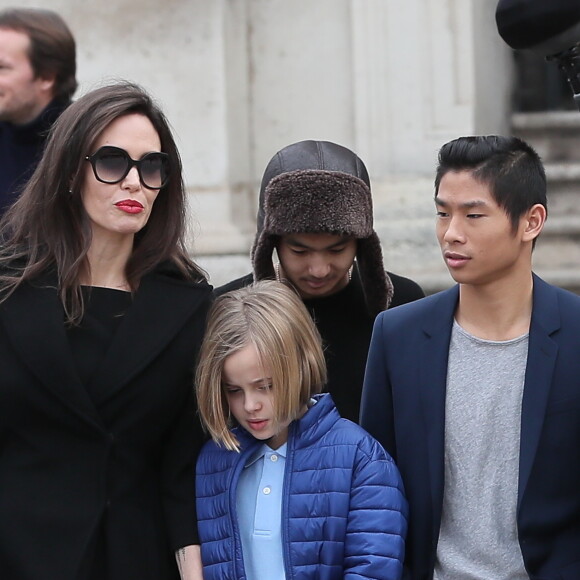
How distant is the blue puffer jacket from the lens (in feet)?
8.84

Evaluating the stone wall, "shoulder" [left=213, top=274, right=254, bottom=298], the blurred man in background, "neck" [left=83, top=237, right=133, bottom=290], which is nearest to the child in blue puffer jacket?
"neck" [left=83, top=237, right=133, bottom=290]

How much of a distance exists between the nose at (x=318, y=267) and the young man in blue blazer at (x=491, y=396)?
0.47 m

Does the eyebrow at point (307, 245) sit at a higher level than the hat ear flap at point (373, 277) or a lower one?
higher

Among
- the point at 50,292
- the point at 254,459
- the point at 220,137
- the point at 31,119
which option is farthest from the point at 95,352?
the point at 220,137

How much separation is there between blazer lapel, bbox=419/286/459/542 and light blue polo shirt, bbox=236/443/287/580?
0.33 metres

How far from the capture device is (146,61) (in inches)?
213

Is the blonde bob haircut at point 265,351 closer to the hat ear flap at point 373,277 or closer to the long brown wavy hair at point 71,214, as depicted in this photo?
the long brown wavy hair at point 71,214

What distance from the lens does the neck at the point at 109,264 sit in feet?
9.41

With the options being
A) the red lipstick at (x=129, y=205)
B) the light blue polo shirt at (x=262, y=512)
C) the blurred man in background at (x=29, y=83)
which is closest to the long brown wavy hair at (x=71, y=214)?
the red lipstick at (x=129, y=205)

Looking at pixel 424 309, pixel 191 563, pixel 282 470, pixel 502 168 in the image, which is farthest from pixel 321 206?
pixel 191 563

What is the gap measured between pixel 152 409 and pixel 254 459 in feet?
0.85

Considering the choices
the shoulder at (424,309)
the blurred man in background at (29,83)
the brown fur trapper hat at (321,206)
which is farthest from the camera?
the blurred man in background at (29,83)

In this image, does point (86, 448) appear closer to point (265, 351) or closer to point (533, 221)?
point (265, 351)

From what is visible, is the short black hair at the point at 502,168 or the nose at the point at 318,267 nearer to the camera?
the short black hair at the point at 502,168
